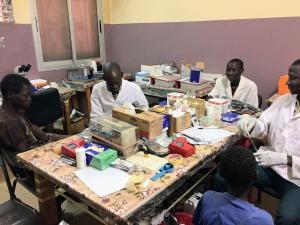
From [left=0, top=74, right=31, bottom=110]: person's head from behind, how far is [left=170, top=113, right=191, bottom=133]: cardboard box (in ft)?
3.20

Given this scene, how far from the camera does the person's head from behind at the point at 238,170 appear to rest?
1.07 metres

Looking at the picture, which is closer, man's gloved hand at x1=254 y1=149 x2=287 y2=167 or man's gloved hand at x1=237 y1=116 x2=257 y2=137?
man's gloved hand at x1=254 y1=149 x2=287 y2=167

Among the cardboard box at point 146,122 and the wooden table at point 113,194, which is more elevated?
the cardboard box at point 146,122

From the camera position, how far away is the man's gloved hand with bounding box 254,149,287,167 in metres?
1.60

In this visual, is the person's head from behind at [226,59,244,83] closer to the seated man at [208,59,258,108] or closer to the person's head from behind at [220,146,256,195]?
the seated man at [208,59,258,108]

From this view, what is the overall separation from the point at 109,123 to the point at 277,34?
2.29 meters

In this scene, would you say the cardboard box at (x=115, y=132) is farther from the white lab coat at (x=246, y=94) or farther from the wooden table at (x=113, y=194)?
the white lab coat at (x=246, y=94)

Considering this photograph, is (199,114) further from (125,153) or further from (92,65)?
(92,65)

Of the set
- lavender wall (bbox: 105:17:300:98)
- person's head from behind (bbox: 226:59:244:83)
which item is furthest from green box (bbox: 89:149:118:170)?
lavender wall (bbox: 105:17:300:98)

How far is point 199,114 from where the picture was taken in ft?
6.79

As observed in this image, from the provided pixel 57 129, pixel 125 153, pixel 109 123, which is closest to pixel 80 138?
pixel 109 123

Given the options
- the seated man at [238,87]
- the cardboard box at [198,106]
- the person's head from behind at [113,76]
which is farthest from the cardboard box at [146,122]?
the seated man at [238,87]

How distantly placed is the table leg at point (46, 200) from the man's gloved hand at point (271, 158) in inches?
49.2

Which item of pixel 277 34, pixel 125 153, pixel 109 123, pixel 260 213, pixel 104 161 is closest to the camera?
pixel 260 213
